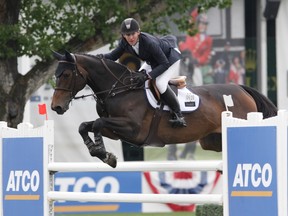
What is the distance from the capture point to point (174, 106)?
9.70 m

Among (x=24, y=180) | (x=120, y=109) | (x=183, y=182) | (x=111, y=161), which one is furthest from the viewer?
(x=183, y=182)

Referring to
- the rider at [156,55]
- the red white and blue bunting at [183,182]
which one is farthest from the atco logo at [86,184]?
the rider at [156,55]

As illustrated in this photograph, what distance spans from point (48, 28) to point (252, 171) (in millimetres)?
6291

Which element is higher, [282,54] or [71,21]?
[282,54]

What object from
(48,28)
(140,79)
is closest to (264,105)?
(140,79)

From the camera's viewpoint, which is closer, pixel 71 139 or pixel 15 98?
pixel 15 98

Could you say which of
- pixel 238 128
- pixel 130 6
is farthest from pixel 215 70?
pixel 238 128

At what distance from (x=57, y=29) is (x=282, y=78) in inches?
234

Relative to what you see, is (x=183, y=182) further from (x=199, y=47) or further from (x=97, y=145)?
(x=97, y=145)

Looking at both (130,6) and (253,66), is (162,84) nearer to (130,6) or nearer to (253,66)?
(130,6)

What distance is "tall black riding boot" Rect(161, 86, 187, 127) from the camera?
9.65 m

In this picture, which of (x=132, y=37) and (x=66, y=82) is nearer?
(x=132, y=37)

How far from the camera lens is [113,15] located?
43.2 feet

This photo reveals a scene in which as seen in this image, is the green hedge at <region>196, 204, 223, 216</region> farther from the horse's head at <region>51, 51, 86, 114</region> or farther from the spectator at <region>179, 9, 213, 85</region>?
the spectator at <region>179, 9, 213, 85</region>
